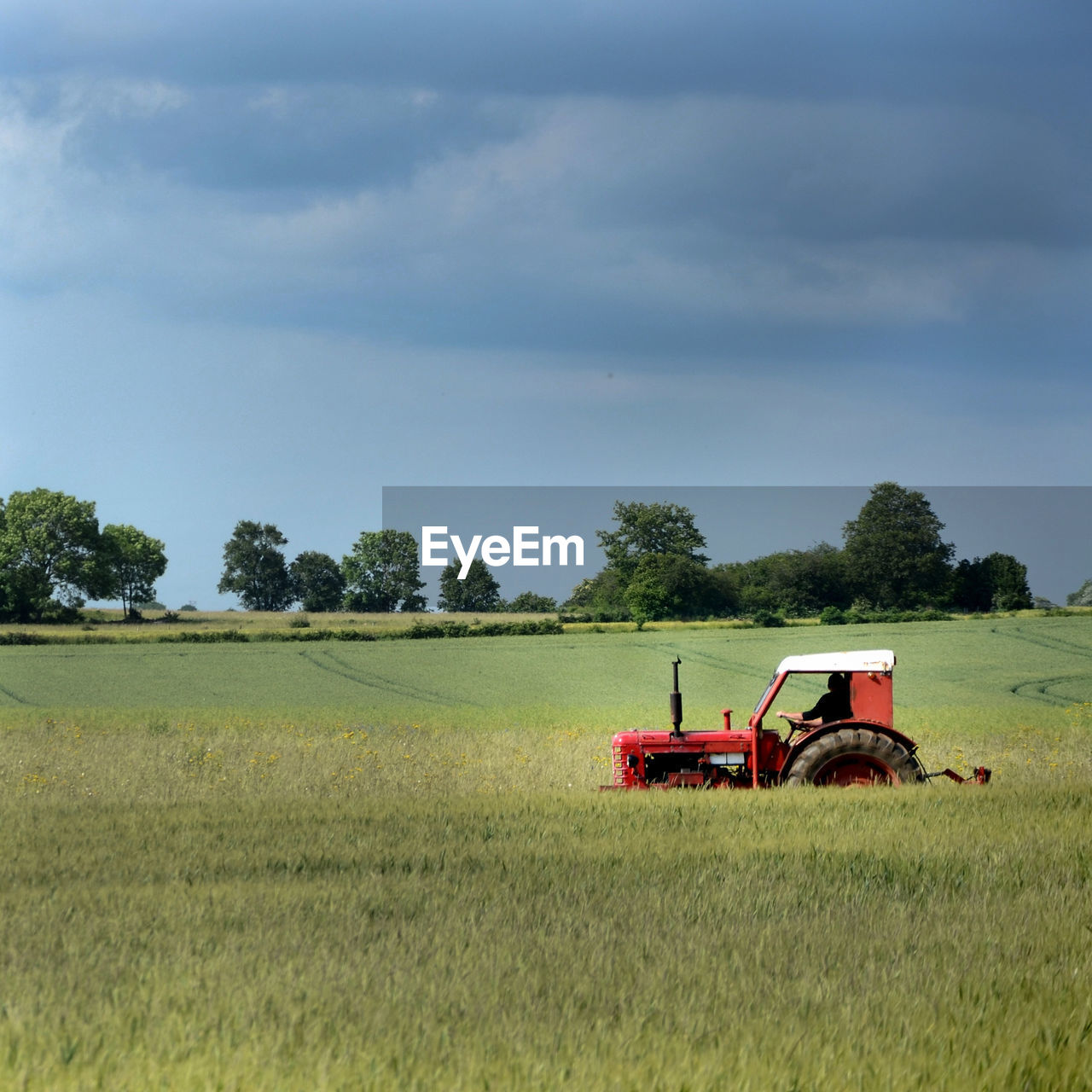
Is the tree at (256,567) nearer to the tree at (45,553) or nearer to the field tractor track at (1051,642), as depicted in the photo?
the tree at (45,553)

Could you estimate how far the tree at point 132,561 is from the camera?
65.4 metres

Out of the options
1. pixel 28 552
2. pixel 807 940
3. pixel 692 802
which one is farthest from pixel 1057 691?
pixel 28 552

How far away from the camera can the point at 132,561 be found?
75438mm

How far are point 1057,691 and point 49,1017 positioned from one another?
110ft

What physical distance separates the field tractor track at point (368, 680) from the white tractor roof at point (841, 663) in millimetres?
22529

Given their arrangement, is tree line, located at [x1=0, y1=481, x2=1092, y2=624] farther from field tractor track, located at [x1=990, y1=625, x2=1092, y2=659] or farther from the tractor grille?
the tractor grille

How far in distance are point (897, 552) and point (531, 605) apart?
60.8 ft

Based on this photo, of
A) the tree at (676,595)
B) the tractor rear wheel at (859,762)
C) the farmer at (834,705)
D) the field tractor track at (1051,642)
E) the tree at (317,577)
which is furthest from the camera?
the tree at (317,577)

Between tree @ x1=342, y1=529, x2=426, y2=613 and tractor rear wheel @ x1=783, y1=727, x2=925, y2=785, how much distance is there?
1843 inches

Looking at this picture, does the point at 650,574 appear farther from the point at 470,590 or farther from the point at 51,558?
the point at 51,558

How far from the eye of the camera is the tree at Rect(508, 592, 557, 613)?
56.9 metres

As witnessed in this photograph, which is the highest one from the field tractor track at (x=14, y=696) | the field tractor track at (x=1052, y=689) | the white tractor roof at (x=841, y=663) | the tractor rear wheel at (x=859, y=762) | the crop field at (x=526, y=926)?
the white tractor roof at (x=841, y=663)

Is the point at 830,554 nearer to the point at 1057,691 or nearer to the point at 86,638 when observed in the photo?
the point at 1057,691

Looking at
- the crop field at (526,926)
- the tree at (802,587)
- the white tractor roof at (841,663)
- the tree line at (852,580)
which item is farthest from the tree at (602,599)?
the white tractor roof at (841,663)
